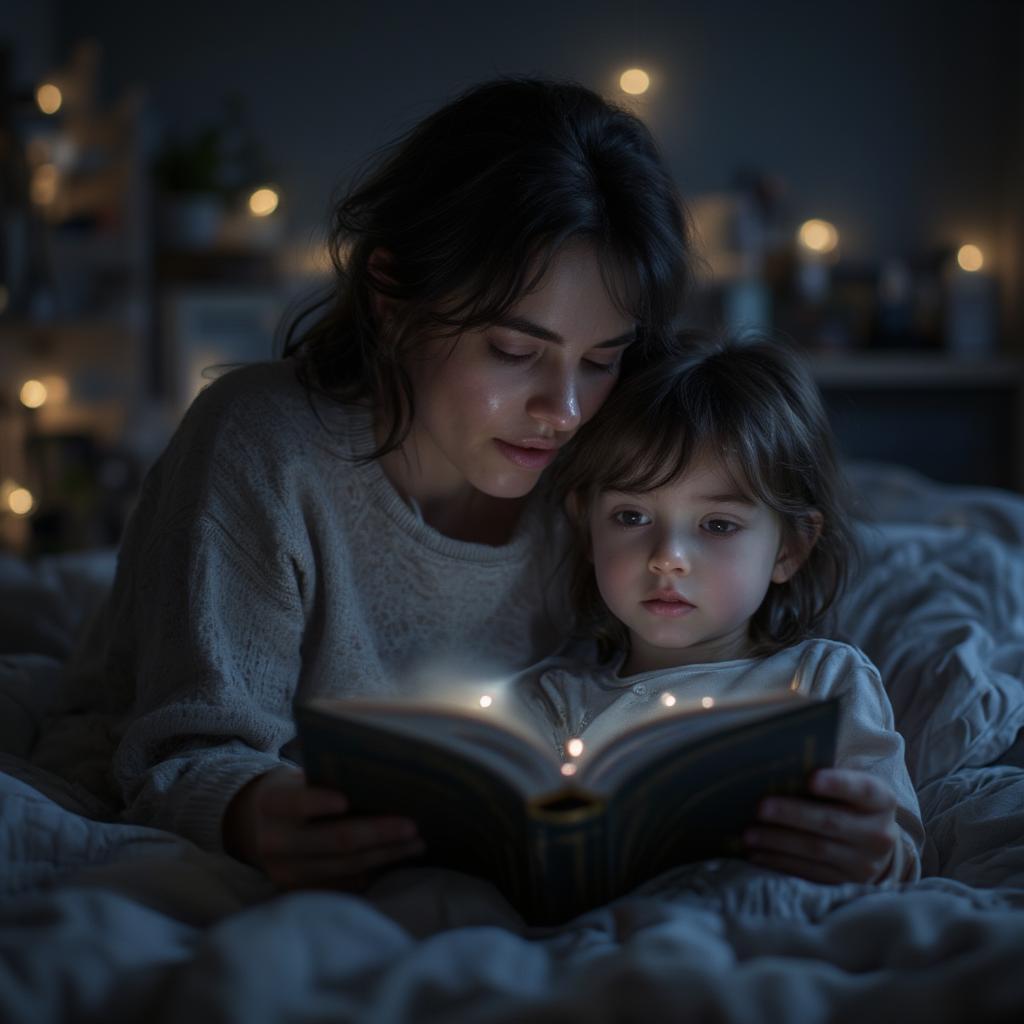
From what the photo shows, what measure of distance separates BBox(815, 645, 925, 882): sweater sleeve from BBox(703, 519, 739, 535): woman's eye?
6.1 inches

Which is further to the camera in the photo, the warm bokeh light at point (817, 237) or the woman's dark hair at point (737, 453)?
the warm bokeh light at point (817, 237)

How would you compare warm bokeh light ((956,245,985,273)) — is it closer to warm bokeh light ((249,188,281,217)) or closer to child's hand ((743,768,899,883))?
warm bokeh light ((249,188,281,217))

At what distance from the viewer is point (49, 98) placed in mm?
3592

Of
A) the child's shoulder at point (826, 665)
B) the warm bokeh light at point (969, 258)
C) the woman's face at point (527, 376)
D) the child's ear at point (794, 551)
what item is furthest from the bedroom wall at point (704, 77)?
the child's shoulder at point (826, 665)

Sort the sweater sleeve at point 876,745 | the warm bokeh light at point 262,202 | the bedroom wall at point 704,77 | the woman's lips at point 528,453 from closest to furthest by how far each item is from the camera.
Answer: the sweater sleeve at point 876,745 < the woman's lips at point 528,453 < the warm bokeh light at point 262,202 < the bedroom wall at point 704,77

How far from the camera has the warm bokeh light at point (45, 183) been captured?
352 centimetres

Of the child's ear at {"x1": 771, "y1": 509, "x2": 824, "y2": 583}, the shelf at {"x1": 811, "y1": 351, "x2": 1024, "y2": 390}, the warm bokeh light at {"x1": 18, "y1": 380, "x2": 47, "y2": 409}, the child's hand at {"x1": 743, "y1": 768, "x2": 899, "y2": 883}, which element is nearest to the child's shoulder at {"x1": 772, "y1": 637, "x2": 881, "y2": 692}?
the child's ear at {"x1": 771, "y1": 509, "x2": 824, "y2": 583}

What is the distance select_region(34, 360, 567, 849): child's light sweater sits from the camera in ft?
3.15

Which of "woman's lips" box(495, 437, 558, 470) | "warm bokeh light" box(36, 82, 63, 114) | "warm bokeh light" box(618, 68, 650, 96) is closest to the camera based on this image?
"woman's lips" box(495, 437, 558, 470)

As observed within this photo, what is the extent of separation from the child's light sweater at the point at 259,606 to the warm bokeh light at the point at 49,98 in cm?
278

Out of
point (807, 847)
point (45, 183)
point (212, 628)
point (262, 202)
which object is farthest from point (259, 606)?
point (262, 202)

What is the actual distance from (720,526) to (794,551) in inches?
4.3

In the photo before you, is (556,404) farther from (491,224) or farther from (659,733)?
(659,733)

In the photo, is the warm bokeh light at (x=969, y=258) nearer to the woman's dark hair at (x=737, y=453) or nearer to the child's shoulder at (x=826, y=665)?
the woman's dark hair at (x=737, y=453)
